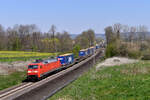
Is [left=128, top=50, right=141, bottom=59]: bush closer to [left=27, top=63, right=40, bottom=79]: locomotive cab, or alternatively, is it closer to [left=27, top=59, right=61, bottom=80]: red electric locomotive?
[left=27, top=59, right=61, bottom=80]: red electric locomotive

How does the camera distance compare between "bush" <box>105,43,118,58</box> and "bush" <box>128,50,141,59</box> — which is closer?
"bush" <box>128,50,141,59</box>

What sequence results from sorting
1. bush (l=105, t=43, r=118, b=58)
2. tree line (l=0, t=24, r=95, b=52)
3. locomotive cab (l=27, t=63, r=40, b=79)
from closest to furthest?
locomotive cab (l=27, t=63, r=40, b=79), bush (l=105, t=43, r=118, b=58), tree line (l=0, t=24, r=95, b=52)

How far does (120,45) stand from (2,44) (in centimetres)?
7100

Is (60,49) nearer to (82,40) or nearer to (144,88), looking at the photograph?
(82,40)

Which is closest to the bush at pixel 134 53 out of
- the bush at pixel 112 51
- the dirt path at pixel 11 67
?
the bush at pixel 112 51

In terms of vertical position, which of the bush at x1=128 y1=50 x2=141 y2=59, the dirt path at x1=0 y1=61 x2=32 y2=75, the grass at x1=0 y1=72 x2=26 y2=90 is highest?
the bush at x1=128 y1=50 x2=141 y2=59

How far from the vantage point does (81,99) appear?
14500 mm

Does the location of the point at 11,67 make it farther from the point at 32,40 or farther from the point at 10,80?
the point at 32,40

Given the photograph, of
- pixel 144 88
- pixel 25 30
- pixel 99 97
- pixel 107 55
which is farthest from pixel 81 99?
pixel 25 30

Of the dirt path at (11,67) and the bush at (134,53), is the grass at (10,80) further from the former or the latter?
the bush at (134,53)

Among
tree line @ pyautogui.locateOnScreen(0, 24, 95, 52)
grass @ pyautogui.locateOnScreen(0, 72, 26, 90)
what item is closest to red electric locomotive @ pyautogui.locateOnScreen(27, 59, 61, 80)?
grass @ pyautogui.locateOnScreen(0, 72, 26, 90)

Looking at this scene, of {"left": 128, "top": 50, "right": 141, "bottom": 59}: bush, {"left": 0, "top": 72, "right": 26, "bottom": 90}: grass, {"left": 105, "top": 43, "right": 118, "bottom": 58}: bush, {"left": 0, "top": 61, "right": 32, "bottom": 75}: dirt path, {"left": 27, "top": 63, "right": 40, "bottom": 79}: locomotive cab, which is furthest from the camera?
{"left": 105, "top": 43, "right": 118, "bottom": 58}: bush

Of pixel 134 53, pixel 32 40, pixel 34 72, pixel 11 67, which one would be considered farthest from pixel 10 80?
pixel 32 40

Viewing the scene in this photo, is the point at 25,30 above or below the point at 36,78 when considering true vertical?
above
